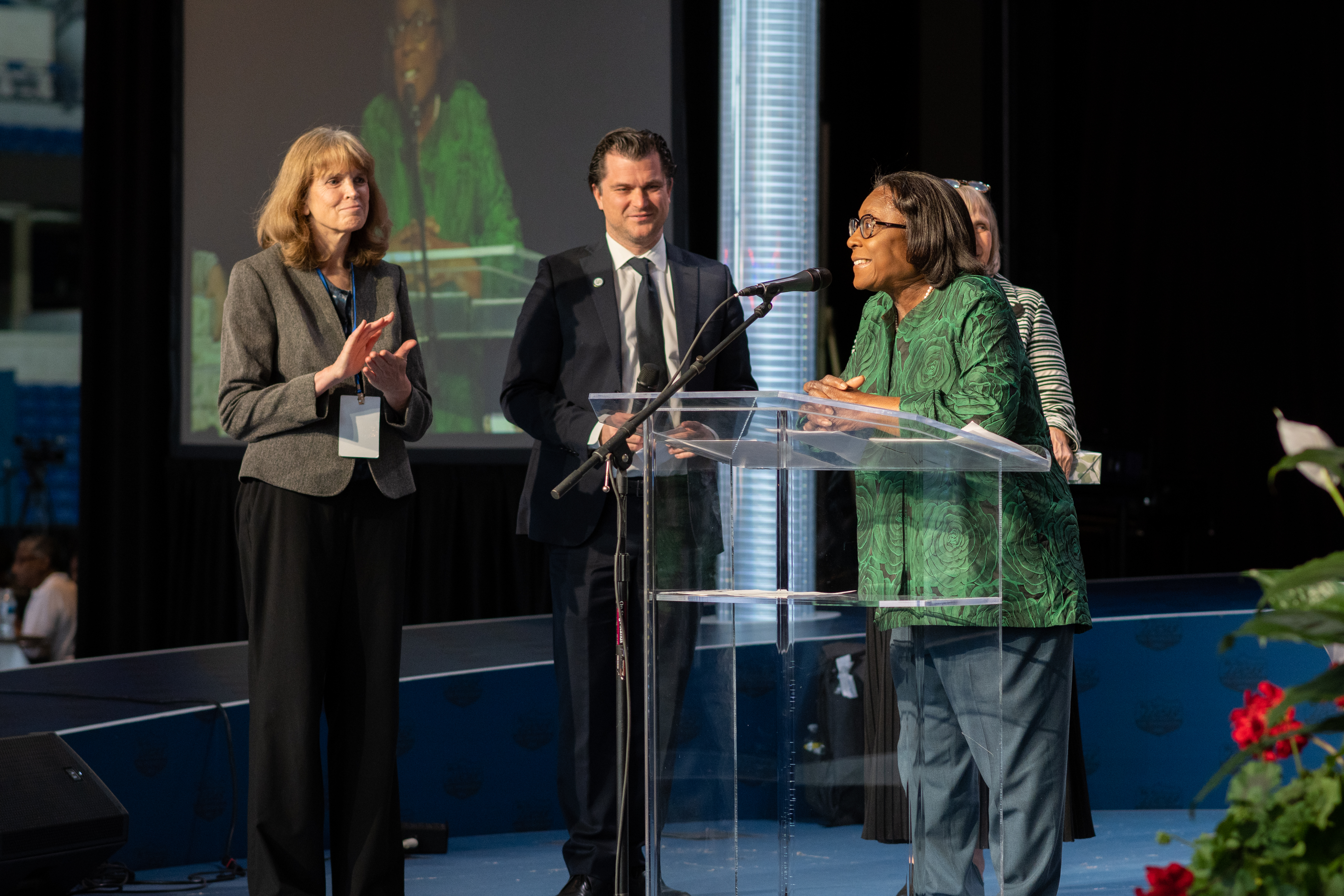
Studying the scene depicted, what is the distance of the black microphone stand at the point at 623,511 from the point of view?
6.43 ft

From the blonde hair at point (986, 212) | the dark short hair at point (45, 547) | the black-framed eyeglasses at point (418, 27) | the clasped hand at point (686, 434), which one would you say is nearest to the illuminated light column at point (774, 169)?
the blonde hair at point (986, 212)

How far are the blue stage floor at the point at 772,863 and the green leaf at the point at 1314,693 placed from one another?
0.99 m

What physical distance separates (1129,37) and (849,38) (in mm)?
1641

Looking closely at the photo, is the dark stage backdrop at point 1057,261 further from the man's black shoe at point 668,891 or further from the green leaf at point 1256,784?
the green leaf at point 1256,784

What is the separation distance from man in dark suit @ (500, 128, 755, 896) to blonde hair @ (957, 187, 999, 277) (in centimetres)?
59

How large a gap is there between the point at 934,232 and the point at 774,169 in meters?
2.53

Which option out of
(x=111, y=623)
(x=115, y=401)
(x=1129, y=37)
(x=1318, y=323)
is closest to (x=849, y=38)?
(x=1129, y=37)

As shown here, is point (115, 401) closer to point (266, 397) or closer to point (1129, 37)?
point (266, 397)

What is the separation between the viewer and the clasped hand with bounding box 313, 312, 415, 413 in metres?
2.28

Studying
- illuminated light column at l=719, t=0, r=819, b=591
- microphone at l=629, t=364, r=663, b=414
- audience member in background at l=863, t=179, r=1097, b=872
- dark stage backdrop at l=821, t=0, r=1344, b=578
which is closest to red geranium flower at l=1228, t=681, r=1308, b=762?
microphone at l=629, t=364, r=663, b=414

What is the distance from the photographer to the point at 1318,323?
662cm

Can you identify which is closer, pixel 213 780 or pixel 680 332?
pixel 680 332

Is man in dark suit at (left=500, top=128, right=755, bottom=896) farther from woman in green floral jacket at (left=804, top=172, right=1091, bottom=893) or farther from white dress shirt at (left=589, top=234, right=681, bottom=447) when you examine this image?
woman in green floral jacket at (left=804, top=172, right=1091, bottom=893)

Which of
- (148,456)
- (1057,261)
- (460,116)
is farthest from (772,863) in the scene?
(1057,261)
